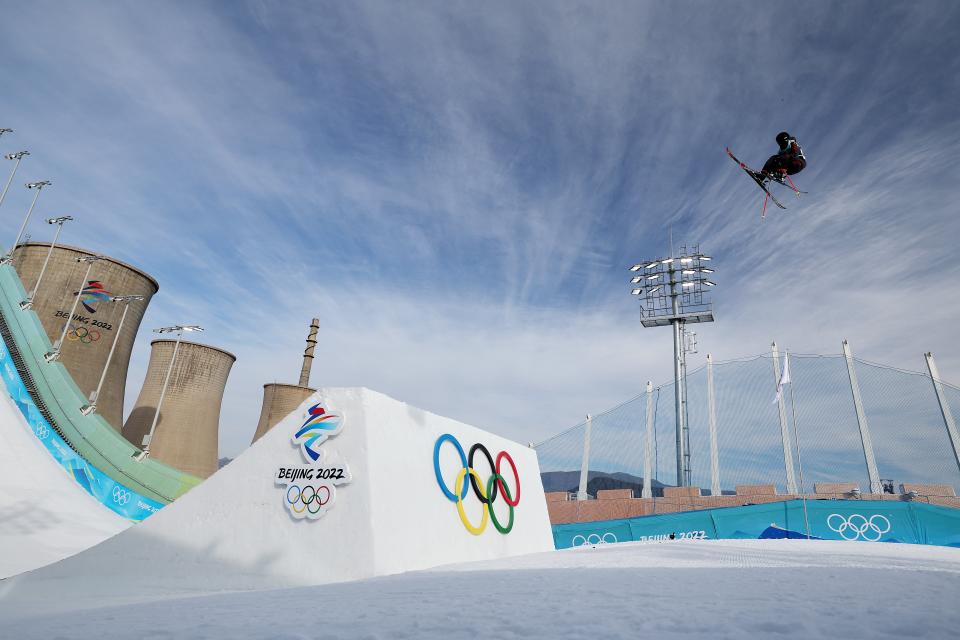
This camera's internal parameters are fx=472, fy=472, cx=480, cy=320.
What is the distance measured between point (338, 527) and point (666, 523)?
531 inches

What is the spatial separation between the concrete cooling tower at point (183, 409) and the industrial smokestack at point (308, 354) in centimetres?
1650

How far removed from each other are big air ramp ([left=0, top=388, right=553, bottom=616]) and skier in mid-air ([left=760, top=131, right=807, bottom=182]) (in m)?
11.4

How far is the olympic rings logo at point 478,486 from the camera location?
1000 centimetres

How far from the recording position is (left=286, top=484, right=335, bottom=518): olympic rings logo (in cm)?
819

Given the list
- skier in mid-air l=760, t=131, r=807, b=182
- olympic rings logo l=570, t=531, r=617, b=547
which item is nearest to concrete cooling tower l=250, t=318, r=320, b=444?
olympic rings logo l=570, t=531, r=617, b=547

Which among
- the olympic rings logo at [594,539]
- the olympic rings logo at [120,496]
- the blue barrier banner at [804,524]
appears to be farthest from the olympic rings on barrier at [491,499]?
the olympic rings logo at [120,496]

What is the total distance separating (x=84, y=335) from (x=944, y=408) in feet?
161

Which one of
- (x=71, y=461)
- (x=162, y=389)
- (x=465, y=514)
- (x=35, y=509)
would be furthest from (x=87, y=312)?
(x=465, y=514)

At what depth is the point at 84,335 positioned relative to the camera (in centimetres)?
3338

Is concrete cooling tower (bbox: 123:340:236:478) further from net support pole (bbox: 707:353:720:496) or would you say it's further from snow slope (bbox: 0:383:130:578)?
net support pole (bbox: 707:353:720:496)

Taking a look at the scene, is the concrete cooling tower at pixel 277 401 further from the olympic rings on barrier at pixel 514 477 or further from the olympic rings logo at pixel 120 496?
the olympic rings on barrier at pixel 514 477

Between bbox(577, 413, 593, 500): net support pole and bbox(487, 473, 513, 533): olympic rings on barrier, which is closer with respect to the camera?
bbox(487, 473, 513, 533): olympic rings on barrier

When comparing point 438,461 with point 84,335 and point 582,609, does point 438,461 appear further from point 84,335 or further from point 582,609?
point 84,335

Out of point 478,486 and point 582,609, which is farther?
point 478,486
